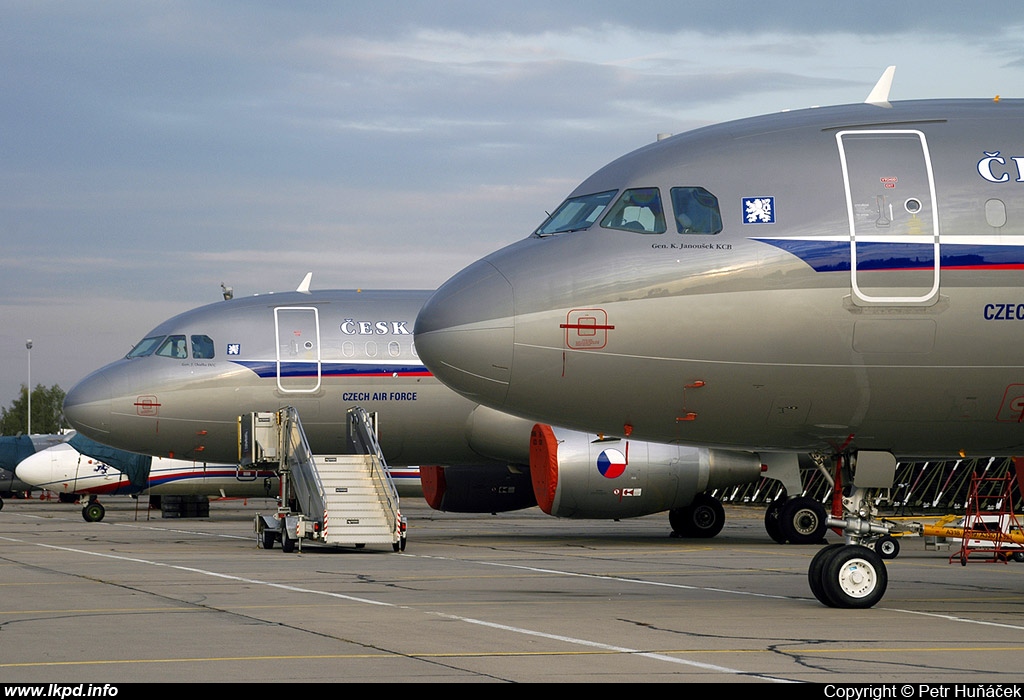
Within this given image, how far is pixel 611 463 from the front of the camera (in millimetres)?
24609

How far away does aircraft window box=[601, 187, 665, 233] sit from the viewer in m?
13.4

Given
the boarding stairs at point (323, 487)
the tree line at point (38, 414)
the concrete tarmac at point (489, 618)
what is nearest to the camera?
the concrete tarmac at point (489, 618)

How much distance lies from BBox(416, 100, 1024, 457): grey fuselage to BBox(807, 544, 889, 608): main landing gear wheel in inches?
46.7

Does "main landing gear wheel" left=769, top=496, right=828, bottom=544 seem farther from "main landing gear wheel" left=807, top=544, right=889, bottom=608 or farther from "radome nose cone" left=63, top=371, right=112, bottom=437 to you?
"radome nose cone" left=63, top=371, right=112, bottom=437

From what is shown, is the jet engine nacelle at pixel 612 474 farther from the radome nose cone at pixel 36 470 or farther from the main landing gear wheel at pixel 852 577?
the radome nose cone at pixel 36 470

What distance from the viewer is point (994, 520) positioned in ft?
71.3

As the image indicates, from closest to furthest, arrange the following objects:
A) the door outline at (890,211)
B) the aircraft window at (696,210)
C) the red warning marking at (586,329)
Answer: the door outline at (890,211), the red warning marking at (586,329), the aircraft window at (696,210)

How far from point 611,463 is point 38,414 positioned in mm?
156464

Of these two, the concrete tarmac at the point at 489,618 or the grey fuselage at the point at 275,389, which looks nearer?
the concrete tarmac at the point at 489,618

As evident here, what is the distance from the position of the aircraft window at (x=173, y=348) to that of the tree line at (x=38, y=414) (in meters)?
142

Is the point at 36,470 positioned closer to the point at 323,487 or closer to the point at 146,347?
the point at 146,347

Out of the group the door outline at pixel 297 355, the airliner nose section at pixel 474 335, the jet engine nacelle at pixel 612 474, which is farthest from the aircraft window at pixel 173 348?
the airliner nose section at pixel 474 335

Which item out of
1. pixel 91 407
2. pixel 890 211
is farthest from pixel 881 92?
pixel 91 407

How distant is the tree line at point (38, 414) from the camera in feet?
546
